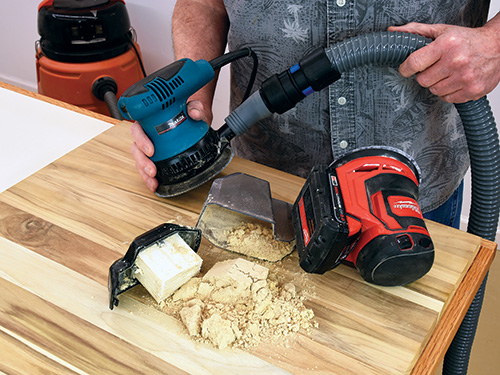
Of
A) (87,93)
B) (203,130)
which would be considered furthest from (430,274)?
(87,93)

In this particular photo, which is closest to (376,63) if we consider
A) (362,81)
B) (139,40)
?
(362,81)

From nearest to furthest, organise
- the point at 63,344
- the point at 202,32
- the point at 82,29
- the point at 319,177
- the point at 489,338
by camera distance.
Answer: the point at 63,344, the point at 319,177, the point at 202,32, the point at 489,338, the point at 82,29

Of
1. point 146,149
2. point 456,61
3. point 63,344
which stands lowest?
point 63,344

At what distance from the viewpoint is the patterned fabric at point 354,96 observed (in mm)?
962

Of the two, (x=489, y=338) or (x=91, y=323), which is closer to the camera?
(x=91, y=323)

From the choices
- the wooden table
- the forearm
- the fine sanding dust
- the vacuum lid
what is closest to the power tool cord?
the forearm

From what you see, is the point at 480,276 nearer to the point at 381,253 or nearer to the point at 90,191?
the point at 381,253

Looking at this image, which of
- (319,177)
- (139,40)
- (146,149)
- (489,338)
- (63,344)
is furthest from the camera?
(139,40)

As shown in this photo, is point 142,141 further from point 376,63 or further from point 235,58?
point 376,63

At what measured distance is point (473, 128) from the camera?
924 mm

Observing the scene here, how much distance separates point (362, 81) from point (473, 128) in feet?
0.76

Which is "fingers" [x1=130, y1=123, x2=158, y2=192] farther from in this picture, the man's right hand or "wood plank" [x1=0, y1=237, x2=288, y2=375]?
"wood plank" [x1=0, y1=237, x2=288, y2=375]

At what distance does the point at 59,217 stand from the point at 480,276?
791 millimetres

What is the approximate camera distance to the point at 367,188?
A: 83 centimetres
